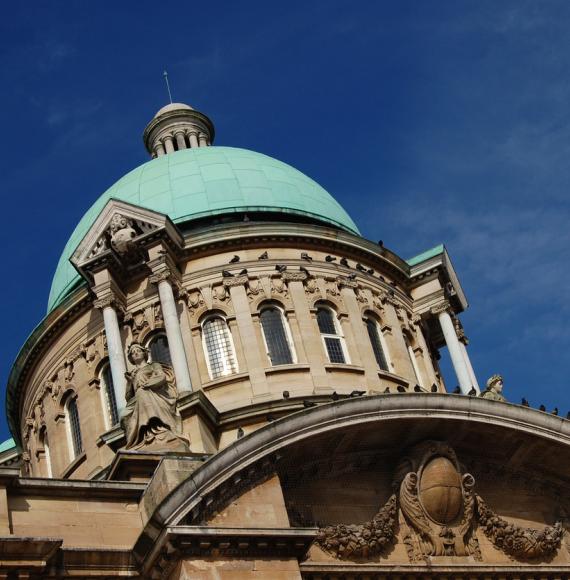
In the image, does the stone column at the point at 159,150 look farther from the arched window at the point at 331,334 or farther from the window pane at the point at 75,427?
the window pane at the point at 75,427

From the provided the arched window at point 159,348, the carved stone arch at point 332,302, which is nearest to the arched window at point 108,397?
the arched window at point 159,348

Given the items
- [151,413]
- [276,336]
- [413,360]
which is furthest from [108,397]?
[151,413]

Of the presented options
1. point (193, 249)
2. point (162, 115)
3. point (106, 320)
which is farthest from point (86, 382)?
point (162, 115)

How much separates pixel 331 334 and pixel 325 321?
591 mm

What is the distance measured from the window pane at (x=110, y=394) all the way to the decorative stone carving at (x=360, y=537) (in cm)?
1518

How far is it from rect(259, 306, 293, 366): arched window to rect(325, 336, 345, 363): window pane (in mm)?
1354

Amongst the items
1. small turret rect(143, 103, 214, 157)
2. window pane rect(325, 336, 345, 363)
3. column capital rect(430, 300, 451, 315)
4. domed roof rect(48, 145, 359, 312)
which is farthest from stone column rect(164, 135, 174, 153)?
window pane rect(325, 336, 345, 363)

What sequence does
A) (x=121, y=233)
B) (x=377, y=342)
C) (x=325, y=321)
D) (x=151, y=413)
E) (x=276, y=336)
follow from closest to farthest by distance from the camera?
(x=151, y=413) < (x=276, y=336) < (x=121, y=233) < (x=325, y=321) < (x=377, y=342)

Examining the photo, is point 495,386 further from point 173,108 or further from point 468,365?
point 173,108

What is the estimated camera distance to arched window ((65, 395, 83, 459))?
40584 mm

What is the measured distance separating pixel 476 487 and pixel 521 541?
5.01ft

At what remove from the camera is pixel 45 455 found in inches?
1649

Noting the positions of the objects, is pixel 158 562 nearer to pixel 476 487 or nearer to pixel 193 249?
pixel 476 487

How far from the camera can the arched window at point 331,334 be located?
1597 inches
